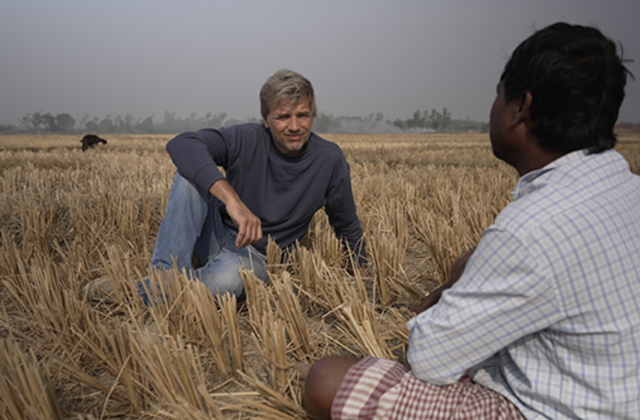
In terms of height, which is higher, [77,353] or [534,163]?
[534,163]

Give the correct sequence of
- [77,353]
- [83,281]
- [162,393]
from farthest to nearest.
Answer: [83,281], [77,353], [162,393]

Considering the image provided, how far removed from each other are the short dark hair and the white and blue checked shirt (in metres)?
0.05

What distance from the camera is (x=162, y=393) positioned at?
1.30 metres

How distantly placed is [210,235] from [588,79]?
78.7 inches

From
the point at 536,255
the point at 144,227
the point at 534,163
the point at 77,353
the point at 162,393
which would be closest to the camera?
the point at 536,255

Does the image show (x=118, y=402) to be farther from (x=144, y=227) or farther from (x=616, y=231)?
(x=144, y=227)

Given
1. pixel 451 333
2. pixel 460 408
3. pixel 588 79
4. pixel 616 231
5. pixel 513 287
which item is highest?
pixel 588 79

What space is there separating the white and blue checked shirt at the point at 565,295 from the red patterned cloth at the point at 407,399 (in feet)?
0.35

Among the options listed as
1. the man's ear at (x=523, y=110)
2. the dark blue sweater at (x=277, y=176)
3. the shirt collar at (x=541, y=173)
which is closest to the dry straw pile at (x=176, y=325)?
the dark blue sweater at (x=277, y=176)

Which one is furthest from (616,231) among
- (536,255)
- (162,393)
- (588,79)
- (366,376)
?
(162,393)

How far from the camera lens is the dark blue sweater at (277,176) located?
2420mm

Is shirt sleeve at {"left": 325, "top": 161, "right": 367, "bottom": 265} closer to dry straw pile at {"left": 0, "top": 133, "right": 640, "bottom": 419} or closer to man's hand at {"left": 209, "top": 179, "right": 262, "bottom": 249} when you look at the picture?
dry straw pile at {"left": 0, "top": 133, "right": 640, "bottom": 419}

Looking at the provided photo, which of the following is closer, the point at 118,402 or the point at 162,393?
the point at 162,393

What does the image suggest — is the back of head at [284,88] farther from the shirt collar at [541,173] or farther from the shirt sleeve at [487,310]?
the shirt sleeve at [487,310]
